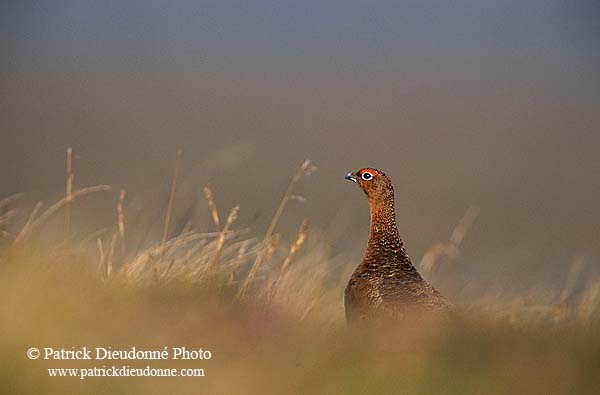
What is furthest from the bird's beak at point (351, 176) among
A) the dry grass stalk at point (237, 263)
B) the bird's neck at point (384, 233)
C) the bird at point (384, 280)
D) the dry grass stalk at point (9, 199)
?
the dry grass stalk at point (9, 199)

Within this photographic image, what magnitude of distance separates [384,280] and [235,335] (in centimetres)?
127

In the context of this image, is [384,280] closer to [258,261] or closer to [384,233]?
[384,233]

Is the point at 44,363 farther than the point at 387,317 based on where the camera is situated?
No

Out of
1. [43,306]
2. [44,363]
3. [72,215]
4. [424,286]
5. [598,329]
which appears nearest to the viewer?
[44,363]

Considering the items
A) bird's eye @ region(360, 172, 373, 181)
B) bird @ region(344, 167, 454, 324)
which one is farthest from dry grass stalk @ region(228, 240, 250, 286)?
bird's eye @ region(360, 172, 373, 181)

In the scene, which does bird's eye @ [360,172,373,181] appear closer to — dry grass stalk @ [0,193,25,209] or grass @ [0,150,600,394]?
grass @ [0,150,600,394]

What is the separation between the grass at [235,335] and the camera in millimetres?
3785

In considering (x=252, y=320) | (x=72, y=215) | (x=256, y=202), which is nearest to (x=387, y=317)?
(x=252, y=320)

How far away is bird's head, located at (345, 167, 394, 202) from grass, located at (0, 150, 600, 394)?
557 millimetres

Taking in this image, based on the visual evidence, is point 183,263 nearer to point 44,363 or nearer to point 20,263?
point 20,263

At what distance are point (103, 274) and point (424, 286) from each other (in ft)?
5.56

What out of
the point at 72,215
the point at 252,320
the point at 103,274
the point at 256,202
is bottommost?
the point at 252,320

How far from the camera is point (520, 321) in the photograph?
5258 mm

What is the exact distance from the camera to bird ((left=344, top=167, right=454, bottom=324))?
4.86 meters
